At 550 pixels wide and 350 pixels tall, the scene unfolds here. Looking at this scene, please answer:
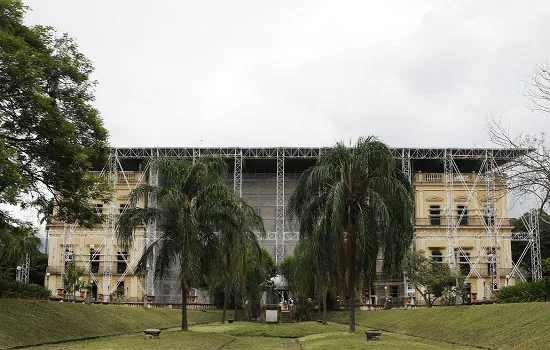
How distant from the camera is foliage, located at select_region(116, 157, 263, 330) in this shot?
23219 mm

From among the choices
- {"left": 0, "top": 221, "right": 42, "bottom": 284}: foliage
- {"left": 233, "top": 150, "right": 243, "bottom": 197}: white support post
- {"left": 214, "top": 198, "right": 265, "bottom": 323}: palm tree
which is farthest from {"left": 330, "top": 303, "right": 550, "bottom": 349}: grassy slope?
{"left": 233, "top": 150, "right": 243, "bottom": 197}: white support post

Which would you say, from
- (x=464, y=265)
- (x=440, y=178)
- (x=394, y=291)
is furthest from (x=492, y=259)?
(x=394, y=291)

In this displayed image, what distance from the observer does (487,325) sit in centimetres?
1995

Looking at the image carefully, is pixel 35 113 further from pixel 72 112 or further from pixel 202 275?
pixel 202 275

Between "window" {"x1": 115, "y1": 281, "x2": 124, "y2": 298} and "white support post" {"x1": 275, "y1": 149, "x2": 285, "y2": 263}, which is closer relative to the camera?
"window" {"x1": 115, "y1": 281, "x2": 124, "y2": 298}

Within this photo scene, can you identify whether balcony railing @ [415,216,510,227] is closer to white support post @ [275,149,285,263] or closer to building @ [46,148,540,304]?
building @ [46,148,540,304]

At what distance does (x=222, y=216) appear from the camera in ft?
79.6

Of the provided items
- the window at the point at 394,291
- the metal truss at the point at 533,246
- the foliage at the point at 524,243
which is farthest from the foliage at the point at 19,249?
the foliage at the point at 524,243

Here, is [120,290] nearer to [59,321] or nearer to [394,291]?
[394,291]

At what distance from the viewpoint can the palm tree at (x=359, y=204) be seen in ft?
68.9

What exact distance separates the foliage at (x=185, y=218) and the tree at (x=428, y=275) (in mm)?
21771

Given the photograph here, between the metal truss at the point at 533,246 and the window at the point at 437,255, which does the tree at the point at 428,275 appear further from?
the metal truss at the point at 533,246

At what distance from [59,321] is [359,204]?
1118 centimetres

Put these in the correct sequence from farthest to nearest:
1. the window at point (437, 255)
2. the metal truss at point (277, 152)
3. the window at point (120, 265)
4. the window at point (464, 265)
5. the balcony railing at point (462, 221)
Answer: the window at point (120, 265) < the balcony railing at point (462, 221) < the window at point (464, 265) < the window at point (437, 255) < the metal truss at point (277, 152)
